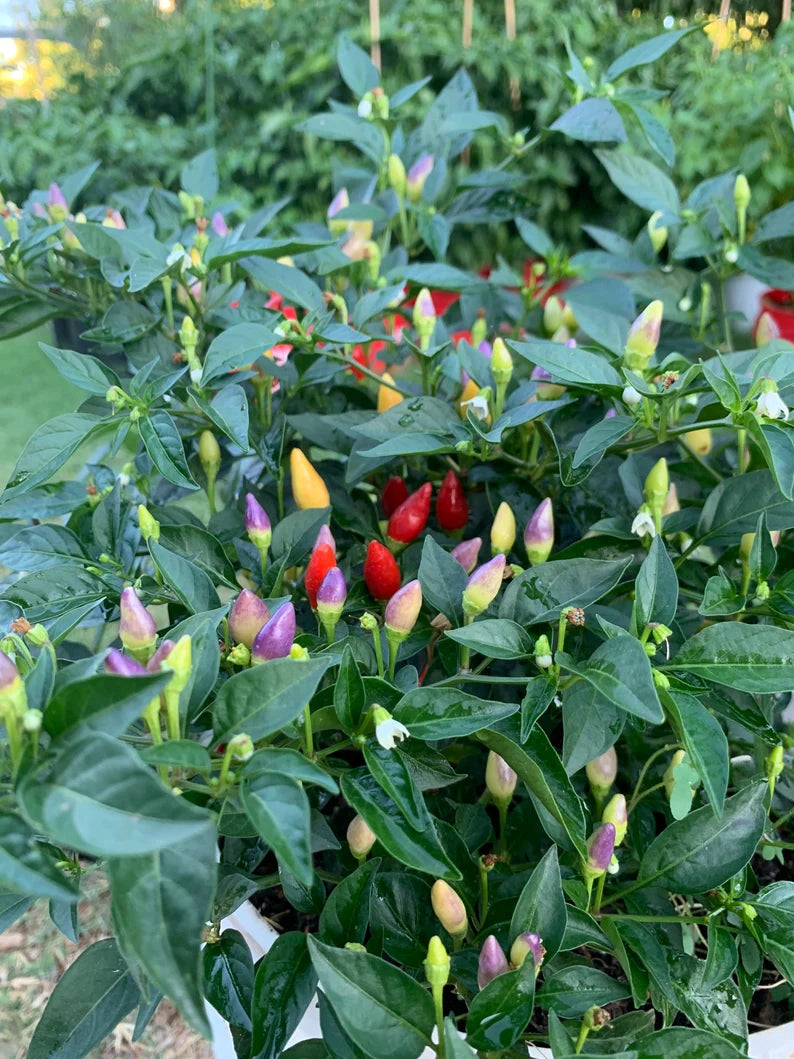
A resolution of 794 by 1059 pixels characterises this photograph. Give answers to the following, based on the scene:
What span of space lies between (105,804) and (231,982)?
0.31 meters

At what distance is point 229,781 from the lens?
42 centimetres

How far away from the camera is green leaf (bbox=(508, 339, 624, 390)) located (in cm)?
57

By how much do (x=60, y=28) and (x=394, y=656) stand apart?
5955mm

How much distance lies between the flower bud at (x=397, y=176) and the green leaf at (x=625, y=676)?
0.66m

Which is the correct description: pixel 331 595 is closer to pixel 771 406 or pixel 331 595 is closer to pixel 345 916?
pixel 345 916

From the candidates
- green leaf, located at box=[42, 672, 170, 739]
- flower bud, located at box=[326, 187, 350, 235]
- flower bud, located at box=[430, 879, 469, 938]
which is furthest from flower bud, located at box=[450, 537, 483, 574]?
flower bud, located at box=[326, 187, 350, 235]

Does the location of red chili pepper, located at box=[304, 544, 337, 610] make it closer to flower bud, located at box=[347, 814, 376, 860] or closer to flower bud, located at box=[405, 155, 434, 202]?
flower bud, located at box=[347, 814, 376, 860]

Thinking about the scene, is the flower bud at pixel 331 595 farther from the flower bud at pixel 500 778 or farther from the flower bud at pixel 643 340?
the flower bud at pixel 643 340

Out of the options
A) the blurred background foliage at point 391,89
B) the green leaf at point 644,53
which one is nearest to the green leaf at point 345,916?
the green leaf at point 644,53

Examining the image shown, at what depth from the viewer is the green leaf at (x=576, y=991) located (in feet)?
1.63

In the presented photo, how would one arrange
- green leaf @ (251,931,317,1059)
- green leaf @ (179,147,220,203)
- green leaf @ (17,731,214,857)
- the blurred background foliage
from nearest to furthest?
green leaf @ (17,731,214,857) < green leaf @ (251,931,317,1059) < green leaf @ (179,147,220,203) < the blurred background foliage

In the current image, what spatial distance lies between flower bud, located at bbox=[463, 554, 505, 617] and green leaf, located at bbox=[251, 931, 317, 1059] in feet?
0.74

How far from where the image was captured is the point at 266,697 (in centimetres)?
41

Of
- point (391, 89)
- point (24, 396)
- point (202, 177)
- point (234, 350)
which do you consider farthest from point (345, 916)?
point (391, 89)
